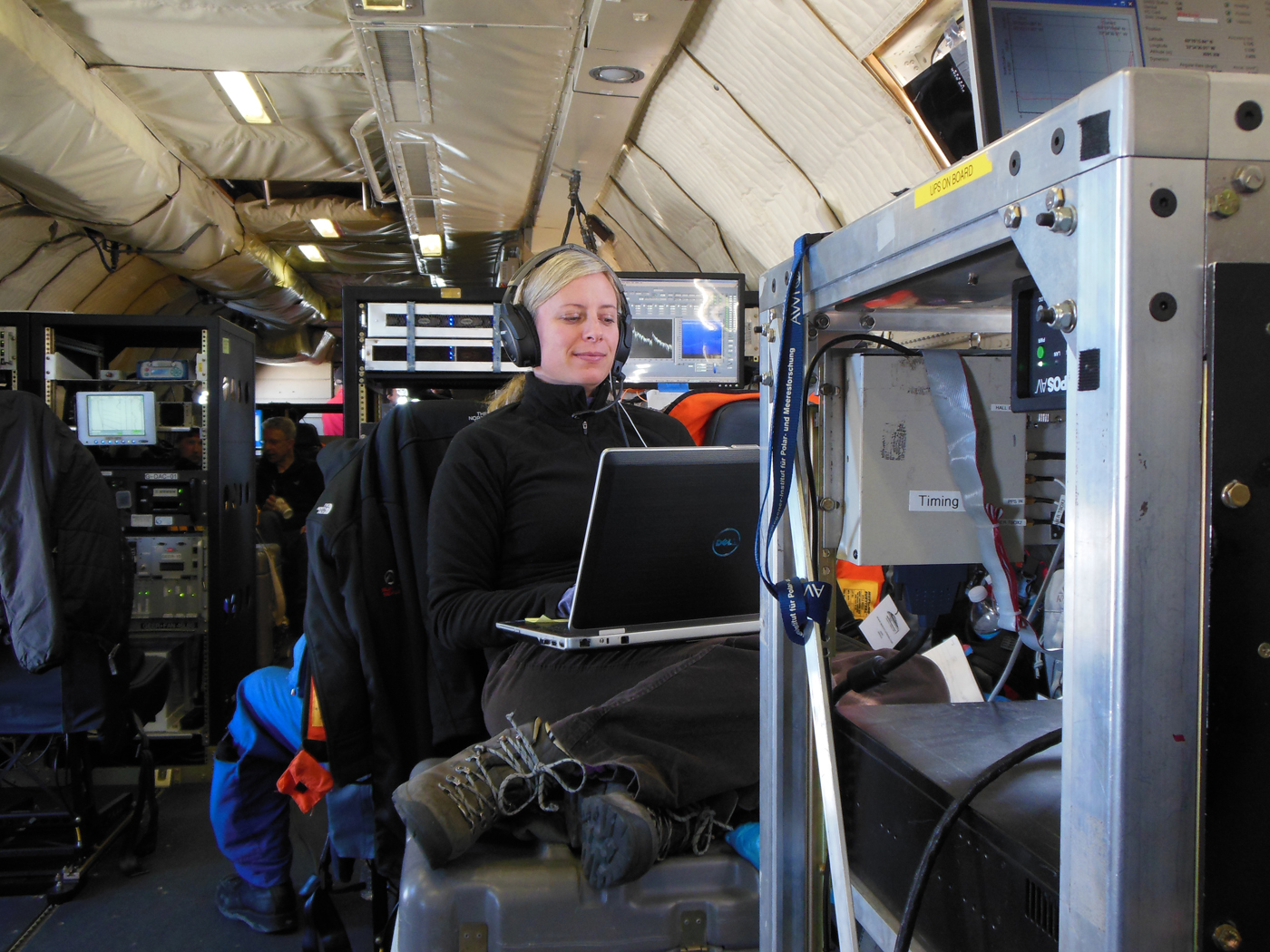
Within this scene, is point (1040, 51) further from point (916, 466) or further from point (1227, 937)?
point (1227, 937)

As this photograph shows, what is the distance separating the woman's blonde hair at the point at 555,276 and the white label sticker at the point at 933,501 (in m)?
1.25

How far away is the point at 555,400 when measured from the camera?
1.99 m

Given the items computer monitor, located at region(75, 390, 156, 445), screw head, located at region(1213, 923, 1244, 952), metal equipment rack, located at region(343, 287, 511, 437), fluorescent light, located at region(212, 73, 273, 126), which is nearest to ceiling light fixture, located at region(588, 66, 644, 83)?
metal equipment rack, located at region(343, 287, 511, 437)

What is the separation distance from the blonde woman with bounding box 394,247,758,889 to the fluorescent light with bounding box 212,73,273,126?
2.75 metres

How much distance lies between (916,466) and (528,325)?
124 centimetres

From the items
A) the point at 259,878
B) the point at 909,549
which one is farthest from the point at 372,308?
the point at 909,549

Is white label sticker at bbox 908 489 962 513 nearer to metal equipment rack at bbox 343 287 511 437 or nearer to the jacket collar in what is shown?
the jacket collar

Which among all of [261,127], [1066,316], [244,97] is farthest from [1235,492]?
[261,127]

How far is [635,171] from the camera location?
4.65m

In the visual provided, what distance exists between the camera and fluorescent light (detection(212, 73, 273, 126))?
3891 mm

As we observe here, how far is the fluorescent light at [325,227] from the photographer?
635 centimetres

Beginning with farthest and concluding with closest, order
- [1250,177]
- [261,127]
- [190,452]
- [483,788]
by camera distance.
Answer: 1. [261,127]
2. [190,452]
3. [483,788]
4. [1250,177]

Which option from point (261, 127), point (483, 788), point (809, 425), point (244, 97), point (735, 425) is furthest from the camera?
point (261, 127)

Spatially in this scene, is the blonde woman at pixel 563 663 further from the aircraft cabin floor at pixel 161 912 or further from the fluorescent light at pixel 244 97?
the fluorescent light at pixel 244 97
